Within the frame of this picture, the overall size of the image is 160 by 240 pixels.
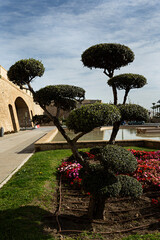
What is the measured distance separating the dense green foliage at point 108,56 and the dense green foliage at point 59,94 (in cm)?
96

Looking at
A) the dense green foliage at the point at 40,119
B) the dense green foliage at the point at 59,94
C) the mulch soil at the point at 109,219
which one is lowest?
the mulch soil at the point at 109,219

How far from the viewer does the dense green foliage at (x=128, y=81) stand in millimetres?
4152

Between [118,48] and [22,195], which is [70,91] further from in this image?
[22,195]

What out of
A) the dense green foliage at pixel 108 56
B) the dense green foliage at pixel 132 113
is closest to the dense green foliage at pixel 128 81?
the dense green foliage at pixel 108 56

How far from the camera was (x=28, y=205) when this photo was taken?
3.72 meters

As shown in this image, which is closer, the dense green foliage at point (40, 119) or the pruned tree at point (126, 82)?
the pruned tree at point (126, 82)

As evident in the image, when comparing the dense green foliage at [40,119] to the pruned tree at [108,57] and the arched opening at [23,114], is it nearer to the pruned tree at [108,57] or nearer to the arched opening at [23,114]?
the pruned tree at [108,57]

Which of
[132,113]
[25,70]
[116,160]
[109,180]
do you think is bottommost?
[109,180]

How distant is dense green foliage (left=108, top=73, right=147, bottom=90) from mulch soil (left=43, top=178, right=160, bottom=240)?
8.51 feet

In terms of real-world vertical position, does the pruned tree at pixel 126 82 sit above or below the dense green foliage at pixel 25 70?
below

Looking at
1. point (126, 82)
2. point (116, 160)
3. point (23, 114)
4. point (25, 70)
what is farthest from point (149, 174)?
point (23, 114)

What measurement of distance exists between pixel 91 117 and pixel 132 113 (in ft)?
3.54

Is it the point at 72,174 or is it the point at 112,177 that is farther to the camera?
the point at 72,174

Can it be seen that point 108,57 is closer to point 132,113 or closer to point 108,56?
point 108,56
